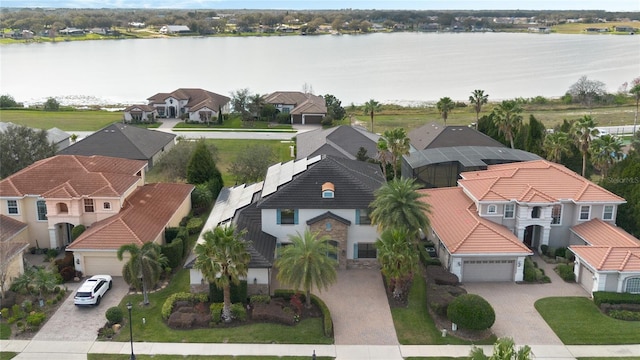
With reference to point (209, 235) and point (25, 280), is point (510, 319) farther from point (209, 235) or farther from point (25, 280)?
point (25, 280)

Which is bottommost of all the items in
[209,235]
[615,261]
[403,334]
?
[403,334]

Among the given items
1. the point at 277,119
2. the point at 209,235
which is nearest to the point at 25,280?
the point at 209,235

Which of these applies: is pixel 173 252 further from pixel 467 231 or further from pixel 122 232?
pixel 467 231

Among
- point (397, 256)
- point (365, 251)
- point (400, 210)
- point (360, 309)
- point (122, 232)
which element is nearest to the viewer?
point (397, 256)

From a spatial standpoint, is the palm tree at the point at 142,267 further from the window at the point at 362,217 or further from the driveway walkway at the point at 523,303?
the driveway walkway at the point at 523,303

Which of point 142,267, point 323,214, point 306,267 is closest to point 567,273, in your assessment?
point 323,214

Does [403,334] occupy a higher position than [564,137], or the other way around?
[564,137]

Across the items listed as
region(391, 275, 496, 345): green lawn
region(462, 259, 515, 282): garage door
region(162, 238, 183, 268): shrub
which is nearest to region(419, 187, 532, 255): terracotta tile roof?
region(462, 259, 515, 282): garage door
